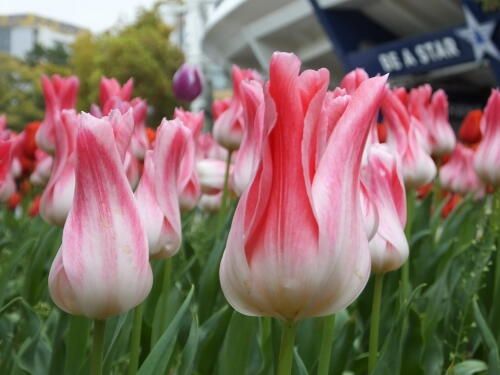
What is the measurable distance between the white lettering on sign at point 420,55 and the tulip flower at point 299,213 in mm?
20316

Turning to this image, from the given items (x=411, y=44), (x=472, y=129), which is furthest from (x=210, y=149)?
(x=411, y=44)

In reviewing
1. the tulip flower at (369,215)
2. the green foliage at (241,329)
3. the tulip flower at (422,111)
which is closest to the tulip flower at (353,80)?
the tulip flower at (369,215)

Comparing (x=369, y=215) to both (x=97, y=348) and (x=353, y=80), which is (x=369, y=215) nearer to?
(x=353, y=80)

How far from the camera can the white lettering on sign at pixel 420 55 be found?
2044cm

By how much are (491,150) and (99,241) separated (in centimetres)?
144

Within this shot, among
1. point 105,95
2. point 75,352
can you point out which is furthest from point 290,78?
point 105,95

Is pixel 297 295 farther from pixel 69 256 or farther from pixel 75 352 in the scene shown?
pixel 75 352

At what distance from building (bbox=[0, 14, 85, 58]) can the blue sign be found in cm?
8783

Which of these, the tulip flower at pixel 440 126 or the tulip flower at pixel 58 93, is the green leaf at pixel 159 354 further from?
the tulip flower at pixel 440 126

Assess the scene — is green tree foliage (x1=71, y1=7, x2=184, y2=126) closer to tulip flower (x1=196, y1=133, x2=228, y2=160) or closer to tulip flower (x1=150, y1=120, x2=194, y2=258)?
tulip flower (x1=196, y1=133, x2=228, y2=160)

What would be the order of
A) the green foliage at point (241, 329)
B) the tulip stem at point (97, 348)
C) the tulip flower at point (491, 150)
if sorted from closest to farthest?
1. the tulip stem at point (97, 348)
2. the green foliage at point (241, 329)
3. the tulip flower at point (491, 150)

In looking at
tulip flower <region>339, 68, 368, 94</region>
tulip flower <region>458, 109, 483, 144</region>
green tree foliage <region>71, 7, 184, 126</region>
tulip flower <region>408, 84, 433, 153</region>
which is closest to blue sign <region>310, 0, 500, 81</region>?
green tree foliage <region>71, 7, 184, 126</region>

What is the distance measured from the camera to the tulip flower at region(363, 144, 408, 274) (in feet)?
3.71

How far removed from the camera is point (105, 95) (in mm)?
1757
